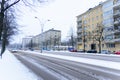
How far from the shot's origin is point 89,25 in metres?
99.6

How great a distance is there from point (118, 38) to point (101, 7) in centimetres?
2066

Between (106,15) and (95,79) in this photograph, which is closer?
(95,79)

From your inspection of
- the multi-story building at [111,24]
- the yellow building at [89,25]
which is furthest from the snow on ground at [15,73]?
the yellow building at [89,25]

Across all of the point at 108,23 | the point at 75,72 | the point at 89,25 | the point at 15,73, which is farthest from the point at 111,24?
the point at 15,73

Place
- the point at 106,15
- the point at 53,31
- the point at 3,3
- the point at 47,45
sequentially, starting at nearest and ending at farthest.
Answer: the point at 3,3 → the point at 106,15 → the point at 47,45 → the point at 53,31

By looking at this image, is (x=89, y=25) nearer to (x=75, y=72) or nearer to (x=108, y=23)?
(x=108, y=23)

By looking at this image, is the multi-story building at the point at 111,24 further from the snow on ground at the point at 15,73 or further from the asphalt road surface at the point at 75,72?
the snow on ground at the point at 15,73

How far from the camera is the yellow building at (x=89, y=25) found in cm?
8800

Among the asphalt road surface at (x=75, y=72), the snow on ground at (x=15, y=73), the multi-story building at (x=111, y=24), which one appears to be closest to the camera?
the snow on ground at (x=15, y=73)

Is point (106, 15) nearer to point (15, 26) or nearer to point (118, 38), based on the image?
point (118, 38)

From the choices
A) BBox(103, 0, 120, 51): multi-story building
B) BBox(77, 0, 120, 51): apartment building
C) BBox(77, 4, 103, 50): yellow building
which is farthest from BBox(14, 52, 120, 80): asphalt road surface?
BBox(77, 4, 103, 50): yellow building

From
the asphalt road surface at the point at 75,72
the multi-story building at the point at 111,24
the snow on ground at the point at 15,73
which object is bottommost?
the asphalt road surface at the point at 75,72

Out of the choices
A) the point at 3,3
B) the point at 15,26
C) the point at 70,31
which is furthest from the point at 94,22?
the point at 3,3

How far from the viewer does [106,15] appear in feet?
265
